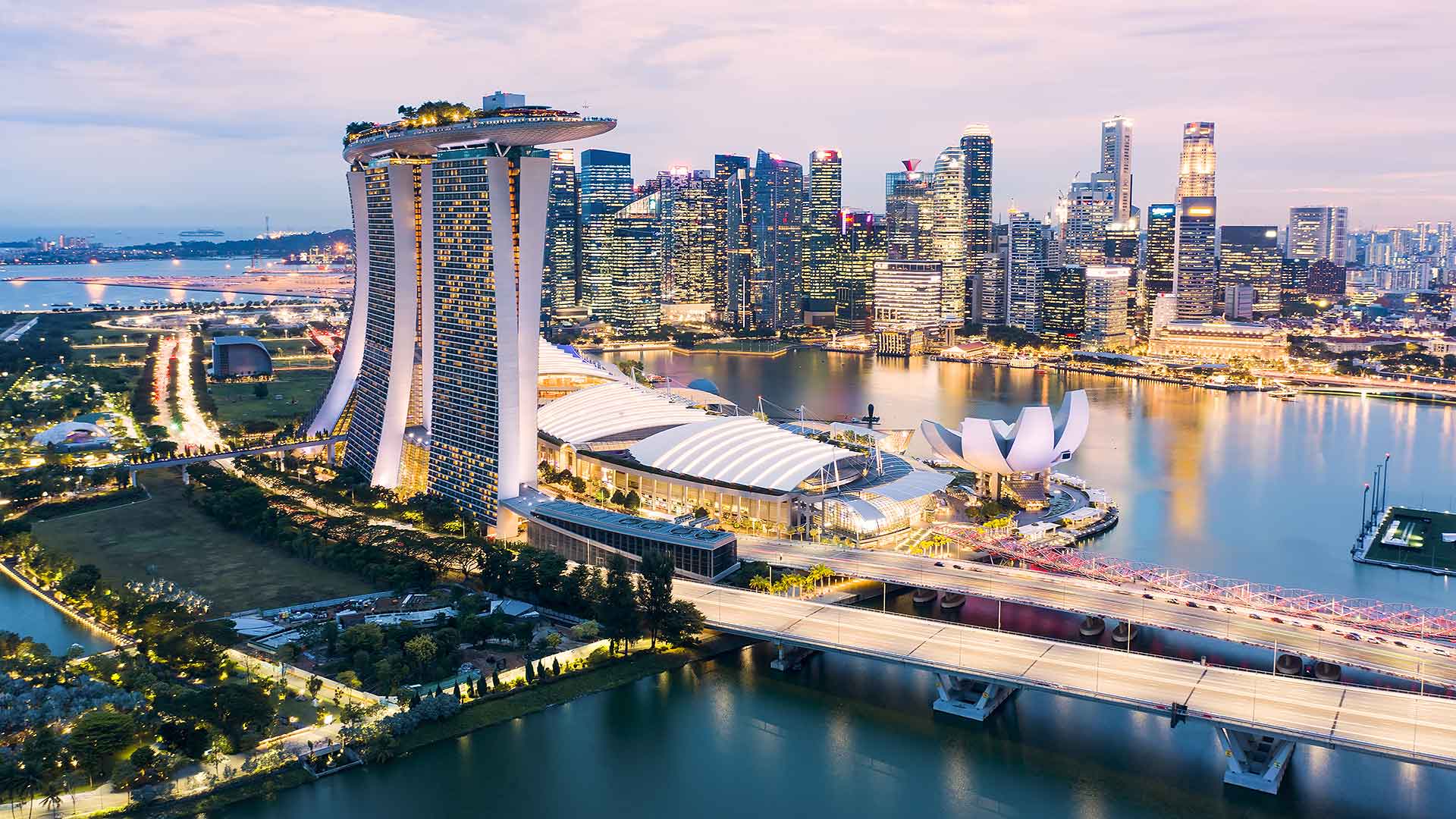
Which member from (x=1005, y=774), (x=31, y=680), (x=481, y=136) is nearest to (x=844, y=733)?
(x=1005, y=774)

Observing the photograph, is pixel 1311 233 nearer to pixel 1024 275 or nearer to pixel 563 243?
pixel 1024 275

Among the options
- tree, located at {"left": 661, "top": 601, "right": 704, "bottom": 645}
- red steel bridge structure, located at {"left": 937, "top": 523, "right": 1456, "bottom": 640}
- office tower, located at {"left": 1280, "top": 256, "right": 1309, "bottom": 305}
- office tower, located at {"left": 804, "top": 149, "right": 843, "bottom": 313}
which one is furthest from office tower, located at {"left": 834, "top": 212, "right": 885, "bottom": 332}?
tree, located at {"left": 661, "top": 601, "right": 704, "bottom": 645}

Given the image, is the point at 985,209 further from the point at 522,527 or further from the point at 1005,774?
the point at 1005,774

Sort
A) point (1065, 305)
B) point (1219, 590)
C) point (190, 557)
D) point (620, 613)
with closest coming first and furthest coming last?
1. point (620, 613)
2. point (1219, 590)
3. point (190, 557)
4. point (1065, 305)

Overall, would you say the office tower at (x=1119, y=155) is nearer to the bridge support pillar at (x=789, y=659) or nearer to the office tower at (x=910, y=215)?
the office tower at (x=910, y=215)

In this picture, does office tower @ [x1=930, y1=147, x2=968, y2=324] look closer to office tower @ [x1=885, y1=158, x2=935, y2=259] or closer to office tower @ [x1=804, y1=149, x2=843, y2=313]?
office tower @ [x1=885, y1=158, x2=935, y2=259]

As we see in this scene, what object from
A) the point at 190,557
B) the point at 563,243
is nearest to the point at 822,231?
the point at 563,243

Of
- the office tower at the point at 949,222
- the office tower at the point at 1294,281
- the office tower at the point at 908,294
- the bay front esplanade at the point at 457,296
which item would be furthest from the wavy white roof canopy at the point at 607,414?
the office tower at the point at 1294,281

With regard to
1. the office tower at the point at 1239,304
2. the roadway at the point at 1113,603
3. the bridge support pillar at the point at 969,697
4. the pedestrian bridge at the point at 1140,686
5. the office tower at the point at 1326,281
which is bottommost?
the bridge support pillar at the point at 969,697
